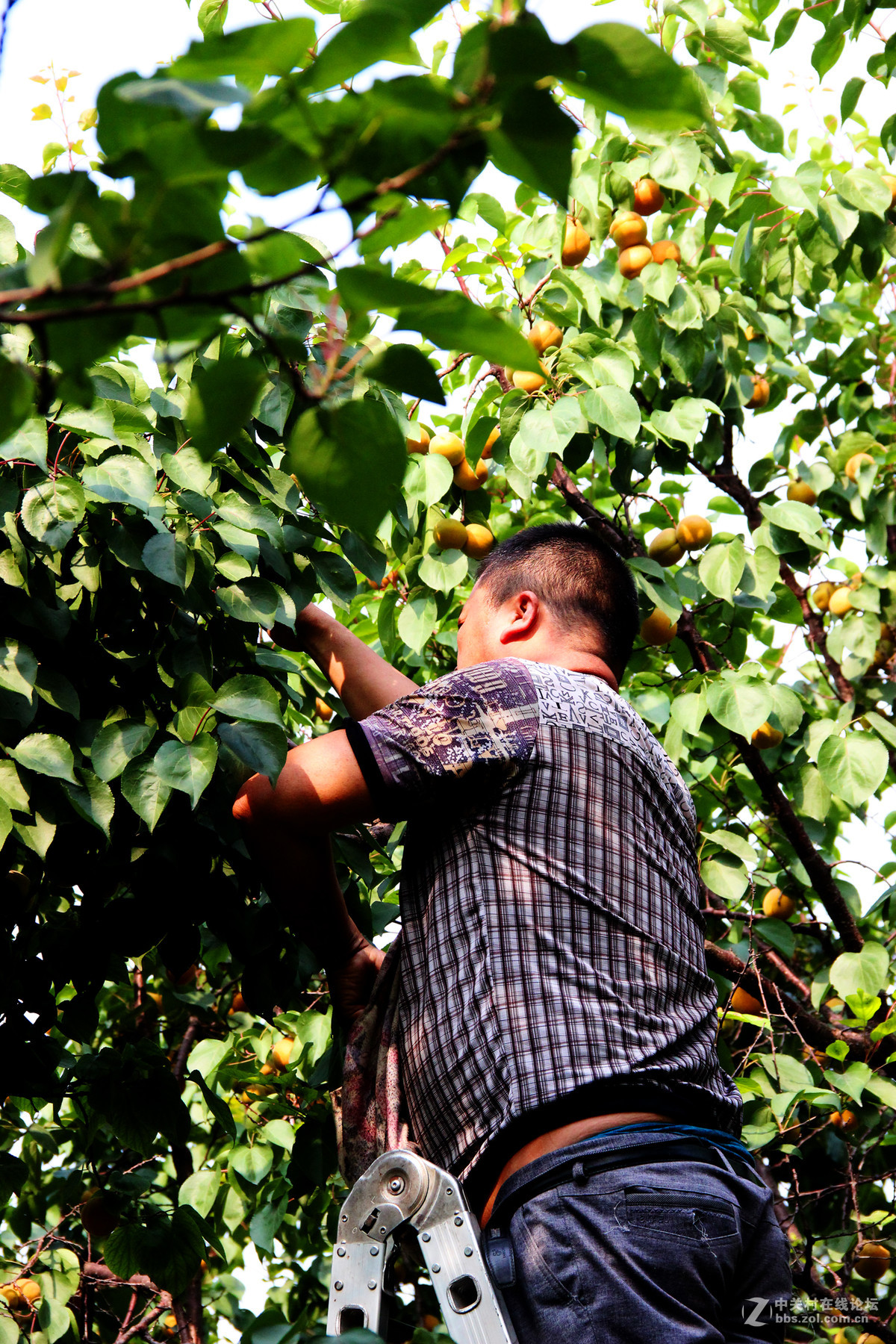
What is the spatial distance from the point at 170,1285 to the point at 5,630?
1041mm

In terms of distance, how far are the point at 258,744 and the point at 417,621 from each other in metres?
1.18

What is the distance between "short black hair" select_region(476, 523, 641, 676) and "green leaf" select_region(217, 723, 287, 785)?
55 centimetres

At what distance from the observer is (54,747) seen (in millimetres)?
1405

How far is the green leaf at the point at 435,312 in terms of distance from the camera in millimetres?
595

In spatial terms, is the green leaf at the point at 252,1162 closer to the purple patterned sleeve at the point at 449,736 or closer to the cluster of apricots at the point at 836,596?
the purple patterned sleeve at the point at 449,736

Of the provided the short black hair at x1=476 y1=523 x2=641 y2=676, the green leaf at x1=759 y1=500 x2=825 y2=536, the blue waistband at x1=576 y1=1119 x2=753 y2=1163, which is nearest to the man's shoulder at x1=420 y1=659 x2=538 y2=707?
the short black hair at x1=476 y1=523 x2=641 y2=676

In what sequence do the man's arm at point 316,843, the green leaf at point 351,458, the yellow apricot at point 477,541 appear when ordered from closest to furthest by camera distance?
the green leaf at point 351,458
the man's arm at point 316,843
the yellow apricot at point 477,541

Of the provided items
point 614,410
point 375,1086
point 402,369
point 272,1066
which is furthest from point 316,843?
point 272,1066

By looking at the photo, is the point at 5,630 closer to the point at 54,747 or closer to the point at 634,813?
the point at 54,747

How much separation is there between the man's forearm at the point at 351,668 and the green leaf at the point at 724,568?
111 centimetres

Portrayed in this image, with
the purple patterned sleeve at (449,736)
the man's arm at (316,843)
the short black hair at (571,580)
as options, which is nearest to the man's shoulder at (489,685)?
the purple patterned sleeve at (449,736)

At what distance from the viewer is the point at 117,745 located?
4.73 ft

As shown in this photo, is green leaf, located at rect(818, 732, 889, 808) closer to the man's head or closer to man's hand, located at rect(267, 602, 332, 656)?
the man's head

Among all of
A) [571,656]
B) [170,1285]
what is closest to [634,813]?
[571,656]
